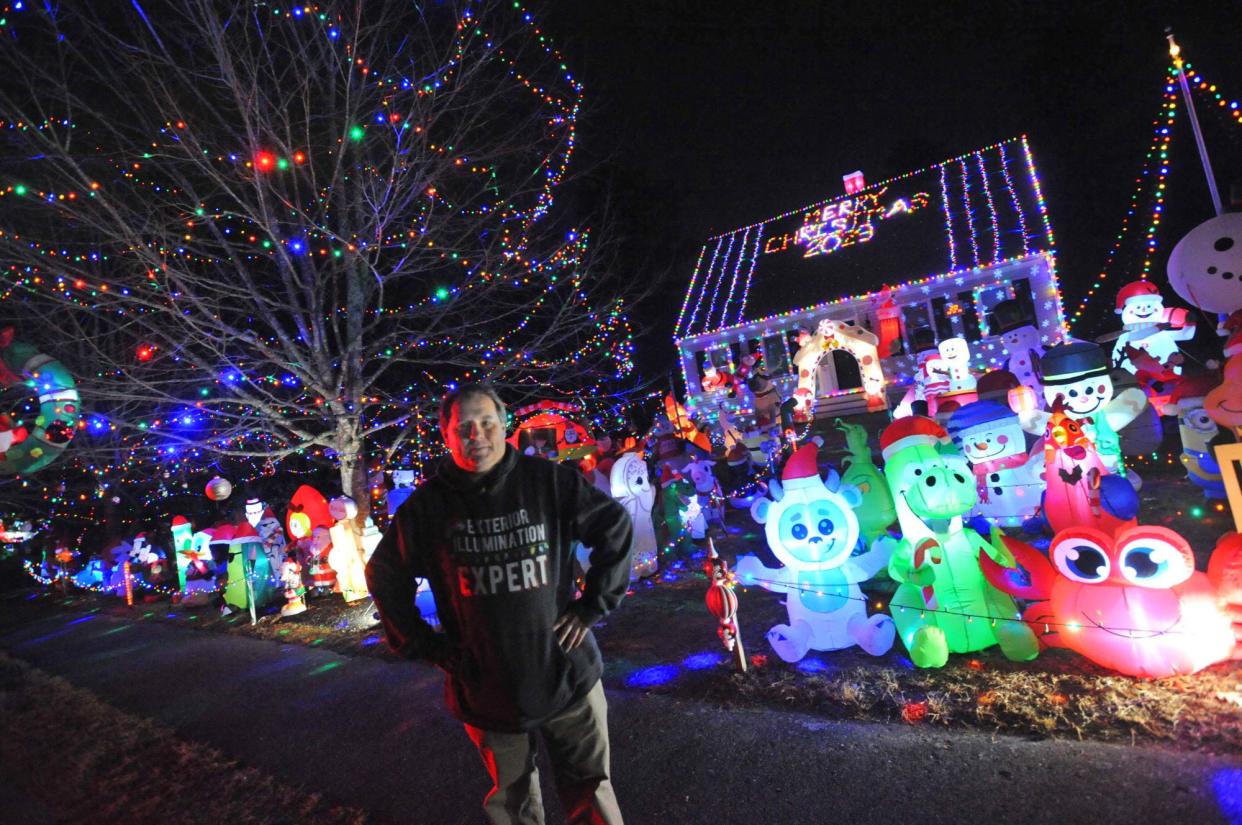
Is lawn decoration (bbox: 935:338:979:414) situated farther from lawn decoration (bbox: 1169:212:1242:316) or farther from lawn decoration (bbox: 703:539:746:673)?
lawn decoration (bbox: 703:539:746:673)

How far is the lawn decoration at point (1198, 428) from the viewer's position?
6.23 meters

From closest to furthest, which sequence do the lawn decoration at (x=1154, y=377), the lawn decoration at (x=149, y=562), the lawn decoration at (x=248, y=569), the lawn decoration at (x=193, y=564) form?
the lawn decoration at (x=1154, y=377), the lawn decoration at (x=248, y=569), the lawn decoration at (x=193, y=564), the lawn decoration at (x=149, y=562)

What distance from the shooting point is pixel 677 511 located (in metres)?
8.34

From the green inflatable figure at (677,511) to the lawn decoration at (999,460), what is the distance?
3.38m

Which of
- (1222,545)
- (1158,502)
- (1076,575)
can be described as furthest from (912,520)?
(1158,502)

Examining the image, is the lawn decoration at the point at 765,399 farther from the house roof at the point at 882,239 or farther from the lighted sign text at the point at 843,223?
the lighted sign text at the point at 843,223

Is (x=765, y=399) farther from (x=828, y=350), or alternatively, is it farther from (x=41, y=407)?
(x=41, y=407)

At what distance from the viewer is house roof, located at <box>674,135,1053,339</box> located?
1570 centimetres

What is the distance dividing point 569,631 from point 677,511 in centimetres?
619

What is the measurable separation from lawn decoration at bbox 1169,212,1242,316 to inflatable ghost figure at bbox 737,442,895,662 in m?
4.14

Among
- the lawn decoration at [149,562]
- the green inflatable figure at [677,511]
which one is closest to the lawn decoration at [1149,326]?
the green inflatable figure at [677,511]

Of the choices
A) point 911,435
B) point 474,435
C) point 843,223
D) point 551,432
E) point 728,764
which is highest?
point 843,223

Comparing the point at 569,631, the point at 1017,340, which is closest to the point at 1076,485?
the point at 569,631

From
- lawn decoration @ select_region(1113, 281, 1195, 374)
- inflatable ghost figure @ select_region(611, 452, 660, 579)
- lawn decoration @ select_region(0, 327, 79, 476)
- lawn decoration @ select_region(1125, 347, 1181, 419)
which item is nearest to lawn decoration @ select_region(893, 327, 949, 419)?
lawn decoration @ select_region(1113, 281, 1195, 374)
